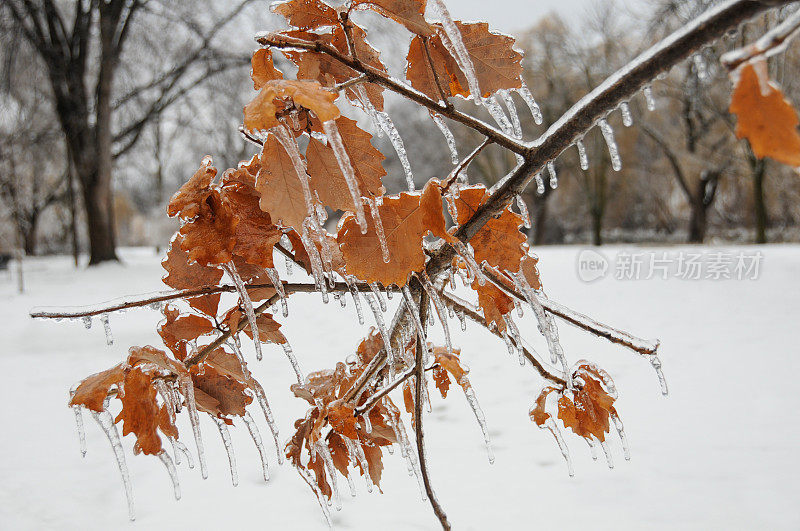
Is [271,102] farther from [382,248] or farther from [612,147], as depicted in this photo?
[612,147]

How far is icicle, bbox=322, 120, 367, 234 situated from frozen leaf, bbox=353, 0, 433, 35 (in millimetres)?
91

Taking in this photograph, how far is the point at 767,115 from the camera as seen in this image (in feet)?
0.75

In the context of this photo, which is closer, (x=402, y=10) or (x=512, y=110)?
(x=402, y=10)

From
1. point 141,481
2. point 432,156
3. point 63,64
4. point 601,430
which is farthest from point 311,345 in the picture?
point 432,156

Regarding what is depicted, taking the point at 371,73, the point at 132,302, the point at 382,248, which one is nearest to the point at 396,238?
the point at 382,248

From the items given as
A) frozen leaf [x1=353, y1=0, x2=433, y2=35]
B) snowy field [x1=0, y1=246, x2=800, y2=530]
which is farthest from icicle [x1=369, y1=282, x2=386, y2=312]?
snowy field [x1=0, y1=246, x2=800, y2=530]

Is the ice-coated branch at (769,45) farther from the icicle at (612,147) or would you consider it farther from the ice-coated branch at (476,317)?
the ice-coated branch at (476,317)

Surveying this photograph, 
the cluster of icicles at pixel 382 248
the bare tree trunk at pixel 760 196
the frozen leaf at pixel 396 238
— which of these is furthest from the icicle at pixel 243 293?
the bare tree trunk at pixel 760 196

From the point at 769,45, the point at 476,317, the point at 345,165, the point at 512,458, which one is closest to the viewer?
the point at 769,45

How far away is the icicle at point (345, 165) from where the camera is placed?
33 cm

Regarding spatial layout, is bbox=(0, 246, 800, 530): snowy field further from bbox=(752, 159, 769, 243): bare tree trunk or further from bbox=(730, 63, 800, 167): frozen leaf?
bbox=(752, 159, 769, 243): bare tree trunk

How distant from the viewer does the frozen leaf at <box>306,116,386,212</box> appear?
375 mm

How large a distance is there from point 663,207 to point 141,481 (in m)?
15.6

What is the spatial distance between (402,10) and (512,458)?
104 cm
